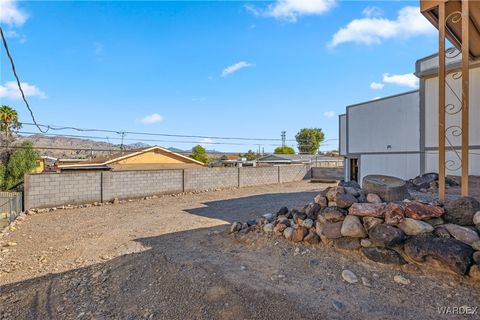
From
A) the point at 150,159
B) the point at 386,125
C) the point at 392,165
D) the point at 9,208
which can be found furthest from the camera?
the point at 150,159

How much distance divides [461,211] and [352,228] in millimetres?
1172

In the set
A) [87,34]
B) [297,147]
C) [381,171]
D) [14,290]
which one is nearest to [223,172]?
[381,171]

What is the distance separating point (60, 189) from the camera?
387 inches

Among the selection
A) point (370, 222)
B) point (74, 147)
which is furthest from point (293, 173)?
point (74, 147)

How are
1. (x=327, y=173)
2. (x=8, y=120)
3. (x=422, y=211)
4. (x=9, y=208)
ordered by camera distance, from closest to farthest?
1. (x=422, y=211)
2. (x=9, y=208)
3. (x=8, y=120)
4. (x=327, y=173)

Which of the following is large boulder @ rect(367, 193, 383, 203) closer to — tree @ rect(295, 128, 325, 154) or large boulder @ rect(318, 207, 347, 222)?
large boulder @ rect(318, 207, 347, 222)

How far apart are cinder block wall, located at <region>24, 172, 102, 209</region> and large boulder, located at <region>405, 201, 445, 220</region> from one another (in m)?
10.6

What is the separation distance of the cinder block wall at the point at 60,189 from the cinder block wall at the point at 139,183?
40cm

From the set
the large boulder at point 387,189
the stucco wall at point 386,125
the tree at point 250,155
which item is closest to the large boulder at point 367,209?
the large boulder at point 387,189

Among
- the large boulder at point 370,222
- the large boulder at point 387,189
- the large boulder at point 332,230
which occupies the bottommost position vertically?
the large boulder at point 332,230

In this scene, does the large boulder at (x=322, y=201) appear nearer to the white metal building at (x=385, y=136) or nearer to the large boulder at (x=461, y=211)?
the large boulder at (x=461, y=211)

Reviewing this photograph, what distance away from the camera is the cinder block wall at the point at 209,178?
13.9m

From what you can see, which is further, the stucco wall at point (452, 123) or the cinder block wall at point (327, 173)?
the cinder block wall at point (327, 173)

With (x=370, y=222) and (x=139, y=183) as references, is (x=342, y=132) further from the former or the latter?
(x=370, y=222)
